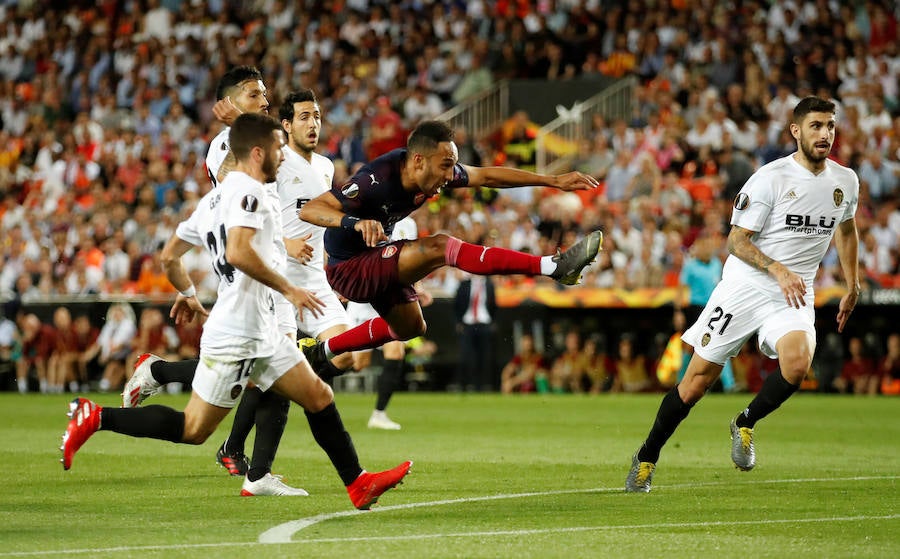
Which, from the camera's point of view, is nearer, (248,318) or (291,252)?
(248,318)

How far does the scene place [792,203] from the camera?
8.98 meters

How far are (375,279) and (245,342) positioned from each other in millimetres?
1761

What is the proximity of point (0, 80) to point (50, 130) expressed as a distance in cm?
266

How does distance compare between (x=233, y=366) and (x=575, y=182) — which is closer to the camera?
(x=233, y=366)

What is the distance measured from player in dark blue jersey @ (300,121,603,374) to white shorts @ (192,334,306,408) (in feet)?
3.21

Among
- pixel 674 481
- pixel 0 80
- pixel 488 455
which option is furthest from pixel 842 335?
pixel 0 80

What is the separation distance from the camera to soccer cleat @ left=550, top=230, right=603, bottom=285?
7.95 m

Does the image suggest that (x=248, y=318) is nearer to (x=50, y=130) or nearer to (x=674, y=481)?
(x=674, y=481)

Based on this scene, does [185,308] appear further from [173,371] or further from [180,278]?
[173,371]

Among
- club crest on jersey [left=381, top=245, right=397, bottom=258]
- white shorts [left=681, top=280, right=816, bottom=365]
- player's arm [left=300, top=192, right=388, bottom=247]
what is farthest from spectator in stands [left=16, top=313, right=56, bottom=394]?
white shorts [left=681, top=280, right=816, bottom=365]

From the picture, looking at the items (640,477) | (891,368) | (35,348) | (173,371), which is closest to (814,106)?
(640,477)

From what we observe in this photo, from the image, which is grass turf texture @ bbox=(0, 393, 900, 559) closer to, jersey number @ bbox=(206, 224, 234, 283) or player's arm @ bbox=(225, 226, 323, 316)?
player's arm @ bbox=(225, 226, 323, 316)

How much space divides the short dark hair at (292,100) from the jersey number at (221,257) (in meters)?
2.74

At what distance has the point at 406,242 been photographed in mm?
8469
